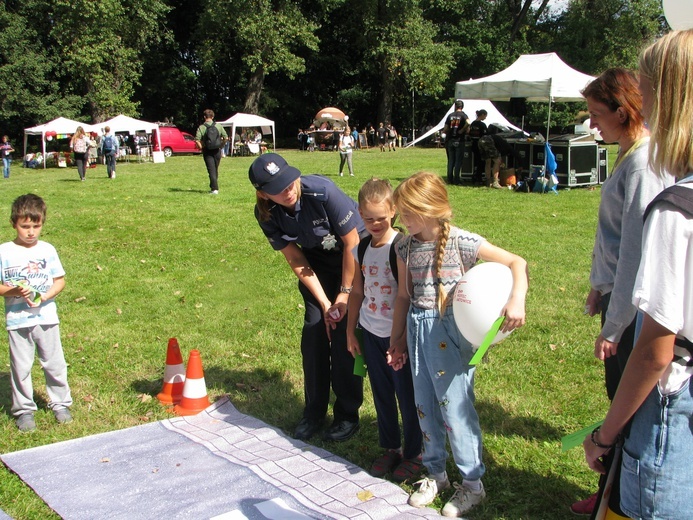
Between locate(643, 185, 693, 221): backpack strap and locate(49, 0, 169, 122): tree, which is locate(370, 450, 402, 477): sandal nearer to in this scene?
locate(643, 185, 693, 221): backpack strap

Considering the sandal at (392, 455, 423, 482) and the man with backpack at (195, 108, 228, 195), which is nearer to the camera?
the sandal at (392, 455, 423, 482)

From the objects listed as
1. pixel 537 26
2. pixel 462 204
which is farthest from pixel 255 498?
pixel 537 26

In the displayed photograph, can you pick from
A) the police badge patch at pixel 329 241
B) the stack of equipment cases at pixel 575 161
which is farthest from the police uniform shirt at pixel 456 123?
the police badge patch at pixel 329 241

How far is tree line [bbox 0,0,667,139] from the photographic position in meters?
36.2

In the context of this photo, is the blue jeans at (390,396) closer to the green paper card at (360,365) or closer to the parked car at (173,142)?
the green paper card at (360,365)

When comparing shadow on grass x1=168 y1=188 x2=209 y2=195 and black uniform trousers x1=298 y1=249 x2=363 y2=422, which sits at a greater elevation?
shadow on grass x1=168 y1=188 x2=209 y2=195

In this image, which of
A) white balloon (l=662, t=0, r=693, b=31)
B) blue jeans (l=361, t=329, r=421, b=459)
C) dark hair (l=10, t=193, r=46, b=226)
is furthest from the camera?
dark hair (l=10, t=193, r=46, b=226)

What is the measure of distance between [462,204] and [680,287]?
37.3 ft

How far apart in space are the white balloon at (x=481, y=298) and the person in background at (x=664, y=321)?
3.25ft

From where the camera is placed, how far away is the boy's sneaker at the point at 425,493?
3.34 meters

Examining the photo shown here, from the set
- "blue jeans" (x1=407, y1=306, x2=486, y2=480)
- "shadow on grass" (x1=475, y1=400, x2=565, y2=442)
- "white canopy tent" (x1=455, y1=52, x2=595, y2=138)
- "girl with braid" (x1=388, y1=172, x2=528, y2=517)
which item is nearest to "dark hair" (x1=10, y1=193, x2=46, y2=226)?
"girl with braid" (x1=388, y1=172, x2=528, y2=517)

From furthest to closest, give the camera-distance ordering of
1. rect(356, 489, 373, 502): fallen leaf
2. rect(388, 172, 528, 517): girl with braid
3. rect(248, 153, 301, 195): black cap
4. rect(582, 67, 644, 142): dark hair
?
rect(248, 153, 301, 195): black cap → rect(356, 489, 373, 502): fallen leaf → rect(388, 172, 528, 517): girl with braid → rect(582, 67, 644, 142): dark hair

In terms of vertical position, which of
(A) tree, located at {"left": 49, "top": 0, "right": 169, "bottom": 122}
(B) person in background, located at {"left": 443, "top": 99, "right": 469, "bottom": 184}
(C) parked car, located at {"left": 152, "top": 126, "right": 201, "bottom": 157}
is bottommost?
(B) person in background, located at {"left": 443, "top": 99, "right": 469, "bottom": 184}

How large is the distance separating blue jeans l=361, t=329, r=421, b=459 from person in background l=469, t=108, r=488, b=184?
12745 mm
